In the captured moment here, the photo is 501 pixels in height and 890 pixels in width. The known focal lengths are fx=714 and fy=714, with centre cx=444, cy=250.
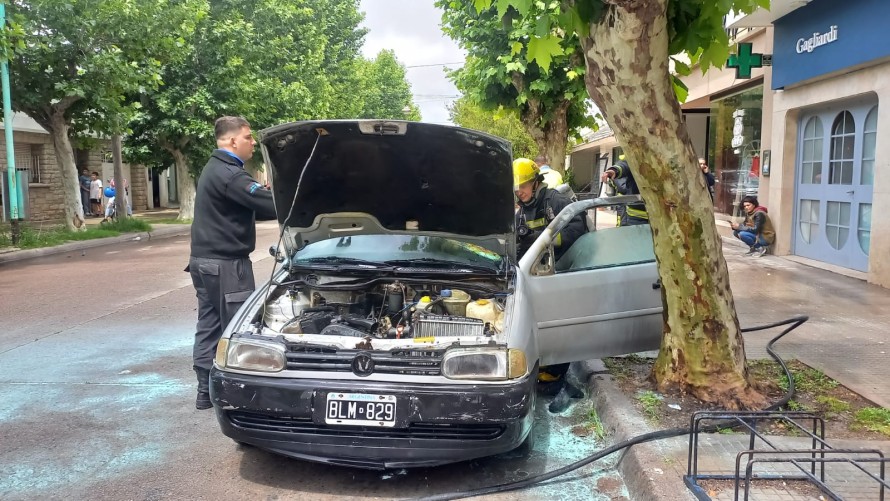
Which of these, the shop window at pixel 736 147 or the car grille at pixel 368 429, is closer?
the car grille at pixel 368 429

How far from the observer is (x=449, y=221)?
485 centimetres

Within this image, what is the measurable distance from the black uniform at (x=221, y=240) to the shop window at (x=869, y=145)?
880 cm

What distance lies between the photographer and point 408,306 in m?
4.34

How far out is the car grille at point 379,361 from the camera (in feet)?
11.9

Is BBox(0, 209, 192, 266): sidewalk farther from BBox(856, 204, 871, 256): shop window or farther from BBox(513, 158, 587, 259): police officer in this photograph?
BBox(856, 204, 871, 256): shop window

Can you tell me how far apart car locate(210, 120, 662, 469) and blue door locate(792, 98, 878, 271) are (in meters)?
6.31

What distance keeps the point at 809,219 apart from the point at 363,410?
10594mm

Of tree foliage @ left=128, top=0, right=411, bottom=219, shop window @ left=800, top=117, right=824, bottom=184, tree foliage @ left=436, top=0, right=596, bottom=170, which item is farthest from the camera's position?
tree foliage @ left=128, top=0, right=411, bottom=219

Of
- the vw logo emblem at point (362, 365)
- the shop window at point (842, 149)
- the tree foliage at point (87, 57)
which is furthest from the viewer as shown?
the tree foliage at point (87, 57)

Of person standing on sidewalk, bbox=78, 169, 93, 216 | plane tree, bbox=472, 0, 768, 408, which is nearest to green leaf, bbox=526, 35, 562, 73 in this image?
plane tree, bbox=472, 0, 768, 408

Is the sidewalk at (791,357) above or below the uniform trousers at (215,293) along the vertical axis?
below

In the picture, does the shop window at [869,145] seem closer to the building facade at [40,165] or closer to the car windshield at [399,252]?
the car windshield at [399,252]

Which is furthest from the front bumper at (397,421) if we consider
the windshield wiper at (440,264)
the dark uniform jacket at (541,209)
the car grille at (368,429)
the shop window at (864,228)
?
the shop window at (864,228)

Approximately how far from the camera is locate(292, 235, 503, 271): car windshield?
467 centimetres
